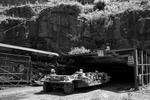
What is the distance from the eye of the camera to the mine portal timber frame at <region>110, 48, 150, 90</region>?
12.3 m

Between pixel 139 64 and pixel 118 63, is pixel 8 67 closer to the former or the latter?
pixel 139 64

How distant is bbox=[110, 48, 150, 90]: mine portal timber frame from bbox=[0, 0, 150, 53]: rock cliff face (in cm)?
648

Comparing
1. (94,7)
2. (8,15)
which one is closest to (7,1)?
(8,15)

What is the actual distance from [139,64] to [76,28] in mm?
13538

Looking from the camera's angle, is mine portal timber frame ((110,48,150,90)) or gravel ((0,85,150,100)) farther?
mine portal timber frame ((110,48,150,90))

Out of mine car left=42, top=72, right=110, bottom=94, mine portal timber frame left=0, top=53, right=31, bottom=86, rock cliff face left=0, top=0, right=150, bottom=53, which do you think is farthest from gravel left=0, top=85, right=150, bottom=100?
rock cliff face left=0, top=0, right=150, bottom=53

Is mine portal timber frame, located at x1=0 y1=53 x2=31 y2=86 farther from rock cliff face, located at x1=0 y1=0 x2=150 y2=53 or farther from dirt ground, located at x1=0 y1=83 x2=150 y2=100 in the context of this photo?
rock cliff face, located at x1=0 y1=0 x2=150 y2=53

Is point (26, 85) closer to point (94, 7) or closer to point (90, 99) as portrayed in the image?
point (90, 99)

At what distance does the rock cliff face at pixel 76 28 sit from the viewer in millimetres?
21406

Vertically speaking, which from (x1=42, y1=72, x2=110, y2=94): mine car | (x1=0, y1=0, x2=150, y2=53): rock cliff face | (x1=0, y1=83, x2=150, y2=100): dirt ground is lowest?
(x1=0, y1=83, x2=150, y2=100): dirt ground

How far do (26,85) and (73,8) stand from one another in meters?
14.4

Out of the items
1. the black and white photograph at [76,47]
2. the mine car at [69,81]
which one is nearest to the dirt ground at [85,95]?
the mine car at [69,81]

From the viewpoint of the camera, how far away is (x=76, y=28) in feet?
81.4

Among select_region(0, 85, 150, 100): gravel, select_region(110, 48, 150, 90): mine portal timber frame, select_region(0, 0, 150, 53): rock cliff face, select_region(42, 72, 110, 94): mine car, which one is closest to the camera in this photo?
select_region(0, 85, 150, 100): gravel
